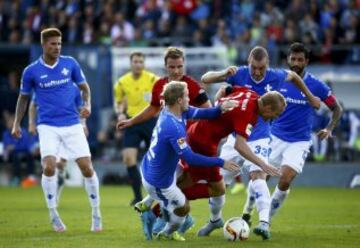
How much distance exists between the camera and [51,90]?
1471 cm

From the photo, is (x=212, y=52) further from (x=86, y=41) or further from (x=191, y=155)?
(x=191, y=155)

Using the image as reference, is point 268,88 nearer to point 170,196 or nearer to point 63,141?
point 170,196

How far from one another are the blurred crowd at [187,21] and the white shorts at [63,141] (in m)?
13.1

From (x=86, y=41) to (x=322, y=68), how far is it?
6.98 metres

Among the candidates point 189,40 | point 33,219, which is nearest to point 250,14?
point 189,40

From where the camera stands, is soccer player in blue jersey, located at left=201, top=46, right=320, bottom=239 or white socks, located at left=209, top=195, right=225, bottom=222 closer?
soccer player in blue jersey, located at left=201, top=46, right=320, bottom=239

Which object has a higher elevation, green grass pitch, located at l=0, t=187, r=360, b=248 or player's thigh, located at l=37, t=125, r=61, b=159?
player's thigh, located at l=37, t=125, r=61, b=159

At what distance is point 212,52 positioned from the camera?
26938mm

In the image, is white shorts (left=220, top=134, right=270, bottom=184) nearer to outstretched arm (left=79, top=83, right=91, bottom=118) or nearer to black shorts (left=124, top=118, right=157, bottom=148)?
outstretched arm (left=79, top=83, right=91, bottom=118)

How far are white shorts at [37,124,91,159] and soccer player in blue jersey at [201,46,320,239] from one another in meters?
1.99

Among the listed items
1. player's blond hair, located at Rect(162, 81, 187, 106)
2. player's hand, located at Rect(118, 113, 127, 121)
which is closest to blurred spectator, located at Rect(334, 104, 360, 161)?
player's hand, located at Rect(118, 113, 127, 121)

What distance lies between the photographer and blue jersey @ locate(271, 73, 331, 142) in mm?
14938

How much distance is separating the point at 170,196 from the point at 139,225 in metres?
2.76

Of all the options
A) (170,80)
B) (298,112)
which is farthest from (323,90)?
(170,80)
